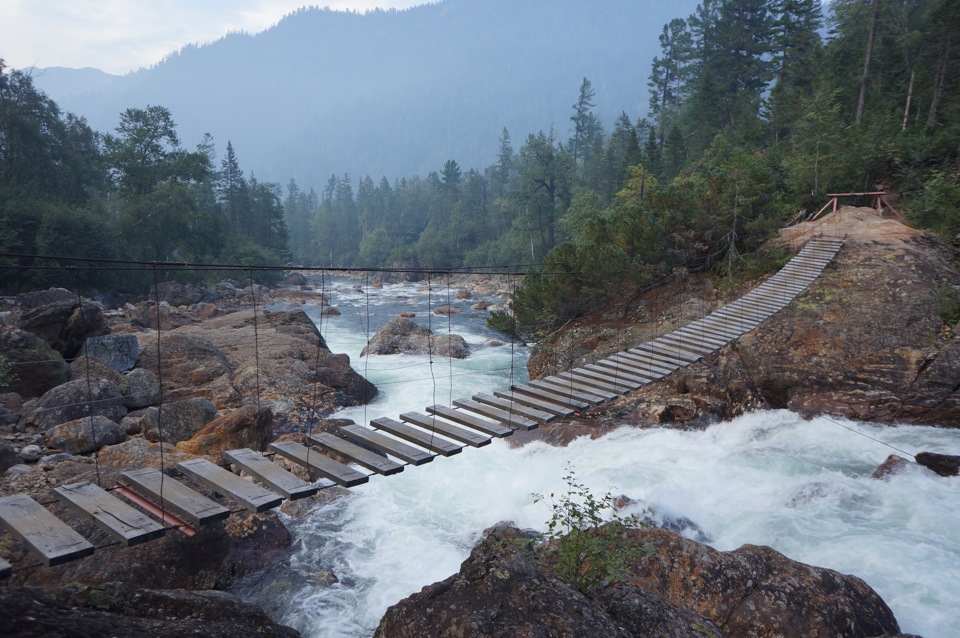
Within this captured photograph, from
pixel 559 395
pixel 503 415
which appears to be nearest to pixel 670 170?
pixel 559 395

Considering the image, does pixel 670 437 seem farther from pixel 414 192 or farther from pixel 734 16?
pixel 414 192

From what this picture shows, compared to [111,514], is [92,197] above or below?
above

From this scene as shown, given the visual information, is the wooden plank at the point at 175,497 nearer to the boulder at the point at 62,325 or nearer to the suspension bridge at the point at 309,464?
the suspension bridge at the point at 309,464

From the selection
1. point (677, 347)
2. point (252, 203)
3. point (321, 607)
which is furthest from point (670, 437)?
point (252, 203)

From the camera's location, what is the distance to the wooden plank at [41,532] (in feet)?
9.15

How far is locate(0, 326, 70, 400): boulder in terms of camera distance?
935cm

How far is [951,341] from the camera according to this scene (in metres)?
9.13

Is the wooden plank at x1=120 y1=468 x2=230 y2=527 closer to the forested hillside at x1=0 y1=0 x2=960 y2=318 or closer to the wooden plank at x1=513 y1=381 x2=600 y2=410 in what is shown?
the wooden plank at x1=513 y1=381 x2=600 y2=410

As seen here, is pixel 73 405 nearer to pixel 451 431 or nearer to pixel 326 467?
pixel 326 467

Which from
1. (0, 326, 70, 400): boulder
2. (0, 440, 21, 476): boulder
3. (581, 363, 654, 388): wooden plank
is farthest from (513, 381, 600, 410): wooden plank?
(0, 326, 70, 400): boulder

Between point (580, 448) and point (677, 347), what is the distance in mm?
2625

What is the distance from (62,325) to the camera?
11.2m

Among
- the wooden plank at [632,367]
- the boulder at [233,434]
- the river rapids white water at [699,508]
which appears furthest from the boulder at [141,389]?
the wooden plank at [632,367]

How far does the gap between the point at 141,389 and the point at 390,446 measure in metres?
7.51
